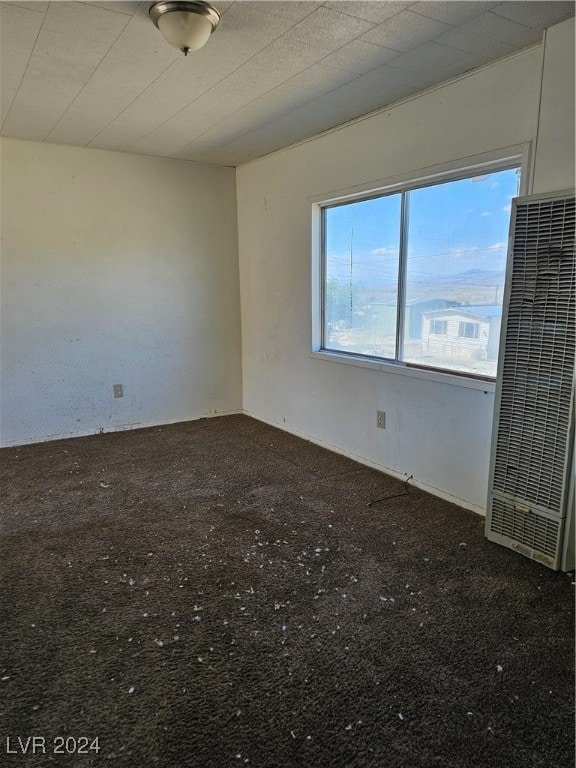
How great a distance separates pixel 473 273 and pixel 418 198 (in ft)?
2.15

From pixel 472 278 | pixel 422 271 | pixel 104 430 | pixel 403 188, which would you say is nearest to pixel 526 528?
pixel 472 278

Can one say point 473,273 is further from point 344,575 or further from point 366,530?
point 344,575

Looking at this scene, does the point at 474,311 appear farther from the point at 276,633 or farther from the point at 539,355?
the point at 276,633

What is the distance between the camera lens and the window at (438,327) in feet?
9.67

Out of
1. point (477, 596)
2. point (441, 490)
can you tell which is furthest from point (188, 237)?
point (477, 596)

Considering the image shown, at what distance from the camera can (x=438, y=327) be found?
2.99 meters

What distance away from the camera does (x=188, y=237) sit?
4516mm

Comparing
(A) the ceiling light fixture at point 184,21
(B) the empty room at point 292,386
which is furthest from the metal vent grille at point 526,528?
(A) the ceiling light fixture at point 184,21

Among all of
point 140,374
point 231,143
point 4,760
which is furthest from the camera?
point 140,374

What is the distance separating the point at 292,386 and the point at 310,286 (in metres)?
0.91

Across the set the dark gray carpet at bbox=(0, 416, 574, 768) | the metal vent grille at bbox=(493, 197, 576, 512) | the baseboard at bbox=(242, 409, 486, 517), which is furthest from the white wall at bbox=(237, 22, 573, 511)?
the dark gray carpet at bbox=(0, 416, 574, 768)

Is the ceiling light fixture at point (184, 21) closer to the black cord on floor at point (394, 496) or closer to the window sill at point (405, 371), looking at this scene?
the window sill at point (405, 371)

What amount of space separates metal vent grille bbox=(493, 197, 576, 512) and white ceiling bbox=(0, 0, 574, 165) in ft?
2.74

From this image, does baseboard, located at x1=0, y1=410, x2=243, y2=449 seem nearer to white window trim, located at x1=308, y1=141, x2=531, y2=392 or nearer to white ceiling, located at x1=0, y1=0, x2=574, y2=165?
white window trim, located at x1=308, y1=141, x2=531, y2=392
